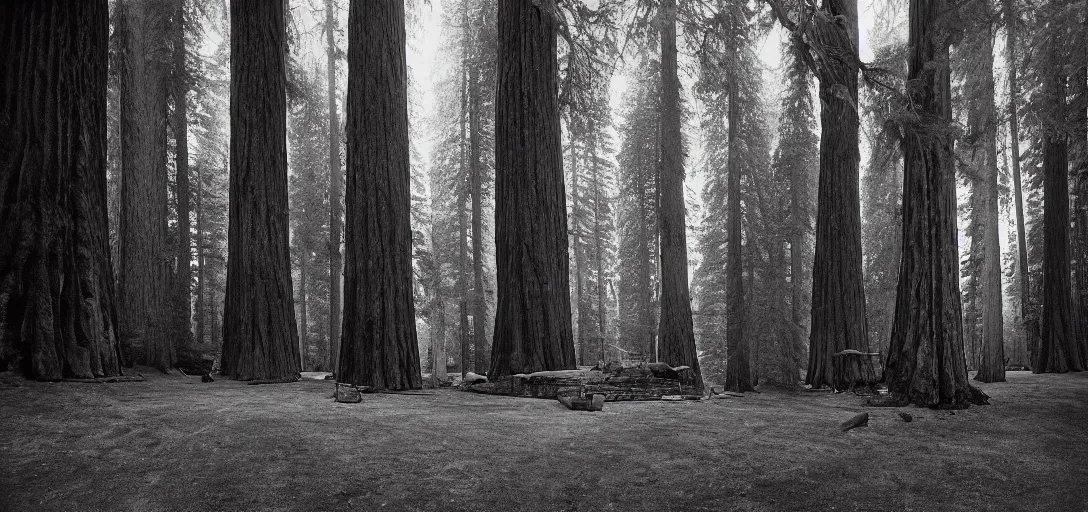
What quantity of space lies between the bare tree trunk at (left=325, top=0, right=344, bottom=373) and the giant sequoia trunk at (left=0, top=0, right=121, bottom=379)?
11359 mm

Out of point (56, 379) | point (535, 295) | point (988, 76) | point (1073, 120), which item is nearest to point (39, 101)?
point (56, 379)

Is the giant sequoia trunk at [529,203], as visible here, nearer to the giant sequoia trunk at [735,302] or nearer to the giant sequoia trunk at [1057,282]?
the giant sequoia trunk at [735,302]

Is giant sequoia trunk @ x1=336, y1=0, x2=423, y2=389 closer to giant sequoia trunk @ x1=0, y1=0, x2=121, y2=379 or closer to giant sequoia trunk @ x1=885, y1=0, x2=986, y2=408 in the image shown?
giant sequoia trunk @ x1=0, y1=0, x2=121, y2=379

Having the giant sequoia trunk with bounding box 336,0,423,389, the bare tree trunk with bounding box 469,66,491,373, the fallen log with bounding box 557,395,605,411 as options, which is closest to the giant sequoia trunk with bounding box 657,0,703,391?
the giant sequoia trunk with bounding box 336,0,423,389

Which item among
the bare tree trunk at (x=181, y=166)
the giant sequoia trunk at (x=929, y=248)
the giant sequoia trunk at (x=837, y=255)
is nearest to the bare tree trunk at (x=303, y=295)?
the bare tree trunk at (x=181, y=166)

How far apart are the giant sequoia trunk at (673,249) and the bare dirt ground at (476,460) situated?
746 cm

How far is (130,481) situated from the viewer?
4.04 m

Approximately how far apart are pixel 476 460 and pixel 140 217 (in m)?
12.1

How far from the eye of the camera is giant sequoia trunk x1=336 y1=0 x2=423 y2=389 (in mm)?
9383

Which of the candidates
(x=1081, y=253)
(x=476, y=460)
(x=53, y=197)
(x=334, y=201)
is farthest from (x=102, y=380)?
(x=1081, y=253)

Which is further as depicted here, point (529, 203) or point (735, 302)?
point (735, 302)

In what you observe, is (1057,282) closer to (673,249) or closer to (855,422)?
(673,249)

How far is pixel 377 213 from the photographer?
9.59 meters

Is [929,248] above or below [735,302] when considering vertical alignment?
above
